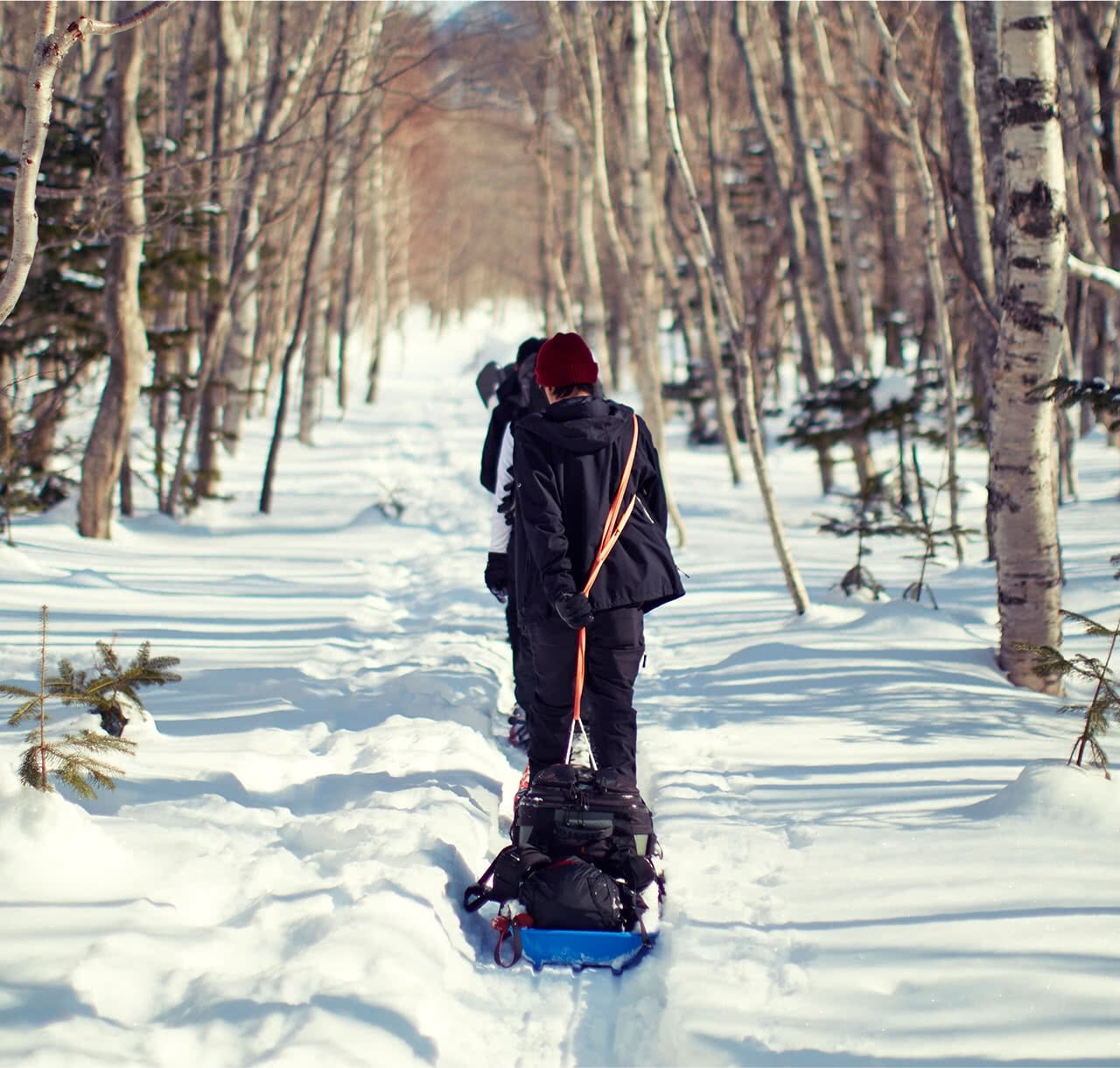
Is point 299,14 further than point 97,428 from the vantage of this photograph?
Yes

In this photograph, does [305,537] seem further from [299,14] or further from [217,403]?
[299,14]

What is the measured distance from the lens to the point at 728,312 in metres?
6.95

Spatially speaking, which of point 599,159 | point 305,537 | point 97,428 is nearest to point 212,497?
point 305,537

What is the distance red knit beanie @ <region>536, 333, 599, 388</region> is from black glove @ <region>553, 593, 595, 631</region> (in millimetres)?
818

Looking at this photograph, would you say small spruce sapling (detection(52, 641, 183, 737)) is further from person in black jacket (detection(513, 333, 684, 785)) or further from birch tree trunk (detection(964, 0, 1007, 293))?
birch tree trunk (detection(964, 0, 1007, 293))

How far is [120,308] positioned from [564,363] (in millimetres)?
6329

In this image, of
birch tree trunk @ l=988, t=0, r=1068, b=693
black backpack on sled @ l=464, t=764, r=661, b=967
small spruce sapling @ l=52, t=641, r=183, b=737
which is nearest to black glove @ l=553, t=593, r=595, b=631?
black backpack on sled @ l=464, t=764, r=661, b=967

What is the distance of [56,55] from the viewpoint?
121 inches

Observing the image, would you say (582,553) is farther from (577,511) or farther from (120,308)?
(120,308)

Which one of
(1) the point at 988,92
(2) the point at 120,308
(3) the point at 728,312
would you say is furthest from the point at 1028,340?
(2) the point at 120,308

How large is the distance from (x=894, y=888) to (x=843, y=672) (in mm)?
2650

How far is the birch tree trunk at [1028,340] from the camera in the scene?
15.8ft

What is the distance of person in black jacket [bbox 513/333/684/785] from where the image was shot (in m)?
3.71

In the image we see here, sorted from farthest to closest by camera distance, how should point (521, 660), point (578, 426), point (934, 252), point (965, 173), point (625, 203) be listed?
1. point (625, 203)
2. point (934, 252)
3. point (965, 173)
4. point (521, 660)
5. point (578, 426)
